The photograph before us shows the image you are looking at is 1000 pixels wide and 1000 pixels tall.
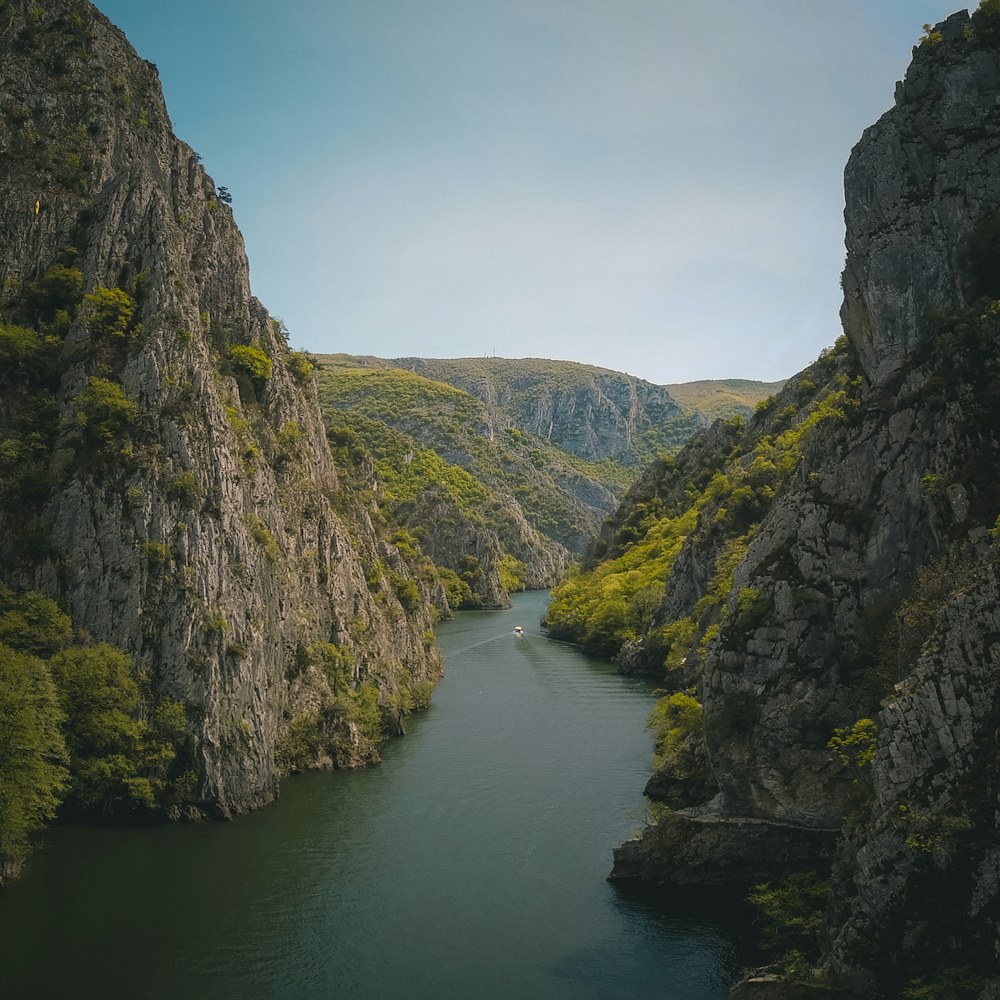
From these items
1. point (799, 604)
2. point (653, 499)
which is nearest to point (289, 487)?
point (799, 604)

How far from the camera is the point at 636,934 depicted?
32656 millimetres

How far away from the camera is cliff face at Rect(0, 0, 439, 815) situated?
149 ft

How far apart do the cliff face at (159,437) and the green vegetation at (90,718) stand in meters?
1.24

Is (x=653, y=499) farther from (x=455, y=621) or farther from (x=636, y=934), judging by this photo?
(x=636, y=934)

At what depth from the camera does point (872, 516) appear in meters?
33.3

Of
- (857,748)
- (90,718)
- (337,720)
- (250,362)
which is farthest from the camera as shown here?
(250,362)

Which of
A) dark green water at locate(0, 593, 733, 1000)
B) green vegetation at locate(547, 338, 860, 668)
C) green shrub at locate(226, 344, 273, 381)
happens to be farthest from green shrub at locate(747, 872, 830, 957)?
green shrub at locate(226, 344, 273, 381)

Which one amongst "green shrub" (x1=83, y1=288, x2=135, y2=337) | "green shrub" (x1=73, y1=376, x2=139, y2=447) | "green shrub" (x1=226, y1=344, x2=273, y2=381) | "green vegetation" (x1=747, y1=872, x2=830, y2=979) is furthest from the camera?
"green shrub" (x1=226, y1=344, x2=273, y2=381)

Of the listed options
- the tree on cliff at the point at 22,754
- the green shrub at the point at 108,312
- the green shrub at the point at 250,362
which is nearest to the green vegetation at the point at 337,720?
the tree on cliff at the point at 22,754

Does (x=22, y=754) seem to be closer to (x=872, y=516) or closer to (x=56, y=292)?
(x=56, y=292)

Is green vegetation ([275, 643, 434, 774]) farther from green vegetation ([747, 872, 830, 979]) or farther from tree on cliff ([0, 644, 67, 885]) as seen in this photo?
green vegetation ([747, 872, 830, 979])

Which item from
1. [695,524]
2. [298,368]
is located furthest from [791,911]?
[695,524]

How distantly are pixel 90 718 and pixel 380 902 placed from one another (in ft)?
54.8

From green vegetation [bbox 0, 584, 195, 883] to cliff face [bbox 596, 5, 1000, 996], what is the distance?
2243 centimetres
